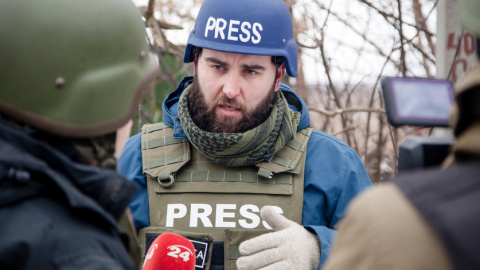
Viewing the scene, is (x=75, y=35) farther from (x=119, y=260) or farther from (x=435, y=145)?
(x=435, y=145)

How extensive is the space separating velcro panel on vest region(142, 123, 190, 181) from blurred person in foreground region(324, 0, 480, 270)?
1.84 m

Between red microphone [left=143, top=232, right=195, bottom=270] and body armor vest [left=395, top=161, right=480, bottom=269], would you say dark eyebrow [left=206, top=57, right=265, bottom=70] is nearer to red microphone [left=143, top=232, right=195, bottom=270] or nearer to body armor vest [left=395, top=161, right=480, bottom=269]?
red microphone [left=143, top=232, right=195, bottom=270]

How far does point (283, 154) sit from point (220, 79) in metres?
0.51

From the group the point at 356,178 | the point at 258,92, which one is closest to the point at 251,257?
the point at 356,178

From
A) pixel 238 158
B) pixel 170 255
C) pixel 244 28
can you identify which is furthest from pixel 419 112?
pixel 244 28

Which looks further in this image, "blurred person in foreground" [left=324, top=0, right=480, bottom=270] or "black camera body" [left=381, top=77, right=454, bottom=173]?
"black camera body" [left=381, top=77, right=454, bottom=173]

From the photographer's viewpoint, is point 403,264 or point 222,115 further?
point 222,115

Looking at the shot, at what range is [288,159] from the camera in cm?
288

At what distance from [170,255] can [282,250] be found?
510 millimetres

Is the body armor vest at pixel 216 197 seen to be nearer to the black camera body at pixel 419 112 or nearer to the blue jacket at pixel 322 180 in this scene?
the blue jacket at pixel 322 180

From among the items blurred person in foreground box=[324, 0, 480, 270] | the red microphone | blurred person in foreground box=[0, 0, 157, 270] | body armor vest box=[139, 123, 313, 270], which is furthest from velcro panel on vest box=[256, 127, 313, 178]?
blurred person in foreground box=[324, 0, 480, 270]

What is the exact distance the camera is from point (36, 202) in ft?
4.54

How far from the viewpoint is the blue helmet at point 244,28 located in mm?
2922

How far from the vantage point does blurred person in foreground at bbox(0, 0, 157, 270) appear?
134 cm
